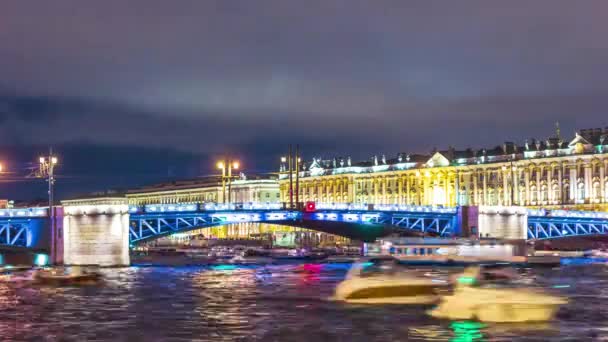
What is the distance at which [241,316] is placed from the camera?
52219 millimetres

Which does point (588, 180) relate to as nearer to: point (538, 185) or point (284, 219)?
point (538, 185)

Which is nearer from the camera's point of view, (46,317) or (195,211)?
(46,317)

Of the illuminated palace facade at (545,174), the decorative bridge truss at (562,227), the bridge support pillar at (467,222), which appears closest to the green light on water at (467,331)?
the bridge support pillar at (467,222)

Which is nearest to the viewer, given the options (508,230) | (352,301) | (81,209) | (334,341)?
(334,341)

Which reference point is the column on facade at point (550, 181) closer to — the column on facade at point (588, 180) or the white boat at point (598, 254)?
the column on facade at point (588, 180)

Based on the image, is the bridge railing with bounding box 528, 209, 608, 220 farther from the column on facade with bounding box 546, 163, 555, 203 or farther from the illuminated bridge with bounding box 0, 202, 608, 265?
the column on facade with bounding box 546, 163, 555, 203

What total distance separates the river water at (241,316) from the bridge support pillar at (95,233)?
69.6 feet

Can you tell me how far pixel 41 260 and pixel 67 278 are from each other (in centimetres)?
3061

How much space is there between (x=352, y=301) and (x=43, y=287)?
94.9 feet

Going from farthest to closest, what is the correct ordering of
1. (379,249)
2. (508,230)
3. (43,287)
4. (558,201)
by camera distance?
(558,201), (508,230), (379,249), (43,287)

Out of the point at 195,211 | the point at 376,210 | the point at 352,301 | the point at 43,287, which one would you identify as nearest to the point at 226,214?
the point at 195,211

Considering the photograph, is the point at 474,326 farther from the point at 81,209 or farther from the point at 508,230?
the point at 508,230

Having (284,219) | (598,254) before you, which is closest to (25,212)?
(284,219)

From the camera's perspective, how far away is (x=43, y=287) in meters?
77.0
